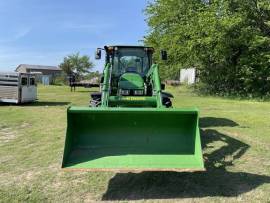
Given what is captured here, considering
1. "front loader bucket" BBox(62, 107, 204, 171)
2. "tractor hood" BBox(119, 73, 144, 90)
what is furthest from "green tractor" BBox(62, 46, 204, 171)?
"tractor hood" BBox(119, 73, 144, 90)

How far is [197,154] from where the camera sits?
17.0 ft

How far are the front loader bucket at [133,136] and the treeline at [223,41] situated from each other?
53.6 ft

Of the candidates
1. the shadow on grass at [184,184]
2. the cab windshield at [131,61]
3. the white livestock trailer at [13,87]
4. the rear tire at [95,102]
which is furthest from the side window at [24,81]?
the shadow on grass at [184,184]

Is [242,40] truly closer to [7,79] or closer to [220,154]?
[7,79]

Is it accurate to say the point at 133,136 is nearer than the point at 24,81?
Yes

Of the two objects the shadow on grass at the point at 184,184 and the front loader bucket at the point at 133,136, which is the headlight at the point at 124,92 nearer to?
the shadow on grass at the point at 184,184

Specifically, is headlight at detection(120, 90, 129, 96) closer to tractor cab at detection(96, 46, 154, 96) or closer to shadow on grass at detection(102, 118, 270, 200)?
tractor cab at detection(96, 46, 154, 96)

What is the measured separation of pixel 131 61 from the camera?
973cm

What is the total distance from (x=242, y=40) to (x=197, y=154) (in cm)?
1774

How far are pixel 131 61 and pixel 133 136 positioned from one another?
14.6ft

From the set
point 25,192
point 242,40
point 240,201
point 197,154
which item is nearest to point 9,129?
point 25,192

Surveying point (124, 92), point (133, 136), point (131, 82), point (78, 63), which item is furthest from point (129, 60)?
point (78, 63)

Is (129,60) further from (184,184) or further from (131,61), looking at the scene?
(184,184)

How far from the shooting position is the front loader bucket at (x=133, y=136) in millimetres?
5203
